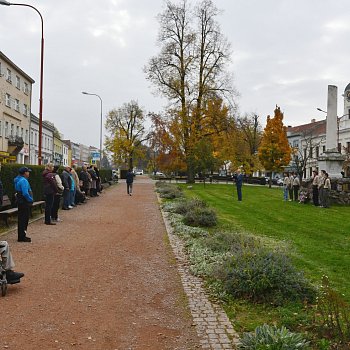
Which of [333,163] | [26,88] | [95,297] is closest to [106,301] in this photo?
[95,297]

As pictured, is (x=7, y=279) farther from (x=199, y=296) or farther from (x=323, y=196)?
(x=323, y=196)

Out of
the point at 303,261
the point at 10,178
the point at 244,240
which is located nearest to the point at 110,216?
the point at 10,178

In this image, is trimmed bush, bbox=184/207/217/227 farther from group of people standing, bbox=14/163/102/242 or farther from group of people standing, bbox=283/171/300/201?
group of people standing, bbox=283/171/300/201

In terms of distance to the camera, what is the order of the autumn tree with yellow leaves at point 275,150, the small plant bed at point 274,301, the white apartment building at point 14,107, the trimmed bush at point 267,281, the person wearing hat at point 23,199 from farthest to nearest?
the autumn tree with yellow leaves at point 275,150
the white apartment building at point 14,107
the person wearing hat at point 23,199
the trimmed bush at point 267,281
the small plant bed at point 274,301

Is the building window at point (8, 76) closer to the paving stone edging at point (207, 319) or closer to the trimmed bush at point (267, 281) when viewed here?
the paving stone edging at point (207, 319)

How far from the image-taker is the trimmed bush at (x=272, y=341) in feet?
12.8

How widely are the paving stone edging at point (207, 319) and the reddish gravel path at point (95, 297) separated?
11 centimetres

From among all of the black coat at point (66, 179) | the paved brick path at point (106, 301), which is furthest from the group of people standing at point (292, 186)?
the paved brick path at point (106, 301)

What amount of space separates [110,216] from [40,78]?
9089 mm

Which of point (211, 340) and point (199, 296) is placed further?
point (199, 296)

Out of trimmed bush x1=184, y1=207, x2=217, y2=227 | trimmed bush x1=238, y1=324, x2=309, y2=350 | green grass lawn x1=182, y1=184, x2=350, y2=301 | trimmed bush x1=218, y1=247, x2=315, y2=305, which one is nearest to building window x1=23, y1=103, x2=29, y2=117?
green grass lawn x1=182, y1=184, x2=350, y2=301

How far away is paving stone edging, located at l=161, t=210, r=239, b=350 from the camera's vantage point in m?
4.58

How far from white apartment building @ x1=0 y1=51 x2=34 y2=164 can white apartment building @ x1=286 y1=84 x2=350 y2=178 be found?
32.3 metres

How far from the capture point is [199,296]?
20.5 feet
